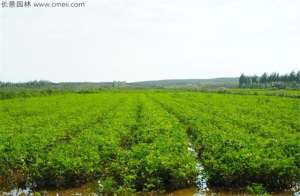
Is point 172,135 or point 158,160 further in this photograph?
point 172,135

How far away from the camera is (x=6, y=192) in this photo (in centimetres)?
978

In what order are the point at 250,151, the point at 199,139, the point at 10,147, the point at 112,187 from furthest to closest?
the point at 199,139 → the point at 10,147 → the point at 250,151 → the point at 112,187

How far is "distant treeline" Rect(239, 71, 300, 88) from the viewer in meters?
106

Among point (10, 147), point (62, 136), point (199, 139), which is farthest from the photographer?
point (62, 136)

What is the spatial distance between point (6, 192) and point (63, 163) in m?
1.65

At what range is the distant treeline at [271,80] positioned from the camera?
106m

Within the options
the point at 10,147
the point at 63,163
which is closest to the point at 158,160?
the point at 63,163

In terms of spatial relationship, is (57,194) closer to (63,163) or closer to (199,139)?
(63,163)

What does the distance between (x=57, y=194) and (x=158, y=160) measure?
9.11 feet

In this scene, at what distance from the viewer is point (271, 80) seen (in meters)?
123

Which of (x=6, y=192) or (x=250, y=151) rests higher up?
(x=250, y=151)

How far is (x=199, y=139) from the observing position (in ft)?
47.1

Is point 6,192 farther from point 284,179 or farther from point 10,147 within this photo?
point 284,179

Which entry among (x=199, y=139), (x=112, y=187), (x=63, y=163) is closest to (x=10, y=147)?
(x=63, y=163)
